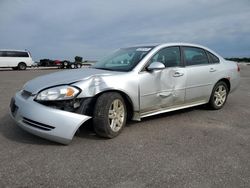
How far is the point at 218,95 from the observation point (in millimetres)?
5633

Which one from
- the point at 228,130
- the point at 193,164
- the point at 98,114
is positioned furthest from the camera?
the point at 228,130

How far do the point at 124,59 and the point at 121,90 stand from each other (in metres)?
0.97

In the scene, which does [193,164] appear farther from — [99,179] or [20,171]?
[20,171]

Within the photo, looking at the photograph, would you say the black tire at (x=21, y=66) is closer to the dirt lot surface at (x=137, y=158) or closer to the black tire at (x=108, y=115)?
the dirt lot surface at (x=137, y=158)

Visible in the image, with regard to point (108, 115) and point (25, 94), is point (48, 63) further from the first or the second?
point (108, 115)

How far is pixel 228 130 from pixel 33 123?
10.1 feet

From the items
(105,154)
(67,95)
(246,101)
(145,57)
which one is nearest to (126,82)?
(145,57)

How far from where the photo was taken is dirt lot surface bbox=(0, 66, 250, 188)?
8.51 feet

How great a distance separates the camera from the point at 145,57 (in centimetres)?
429

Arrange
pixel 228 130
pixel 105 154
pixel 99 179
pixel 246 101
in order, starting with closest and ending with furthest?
pixel 99 179, pixel 105 154, pixel 228 130, pixel 246 101

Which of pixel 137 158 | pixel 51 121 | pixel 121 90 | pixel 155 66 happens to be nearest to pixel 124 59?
pixel 155 66

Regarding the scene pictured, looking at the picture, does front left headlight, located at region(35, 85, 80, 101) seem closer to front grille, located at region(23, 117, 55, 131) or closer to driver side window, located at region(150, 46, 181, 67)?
front grille, located at region(23, 117, 55, 131)

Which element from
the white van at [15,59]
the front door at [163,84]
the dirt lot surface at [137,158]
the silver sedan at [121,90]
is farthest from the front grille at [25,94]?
the white van at [15,59]

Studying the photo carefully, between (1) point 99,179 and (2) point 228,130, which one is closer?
(1) point 99,179
